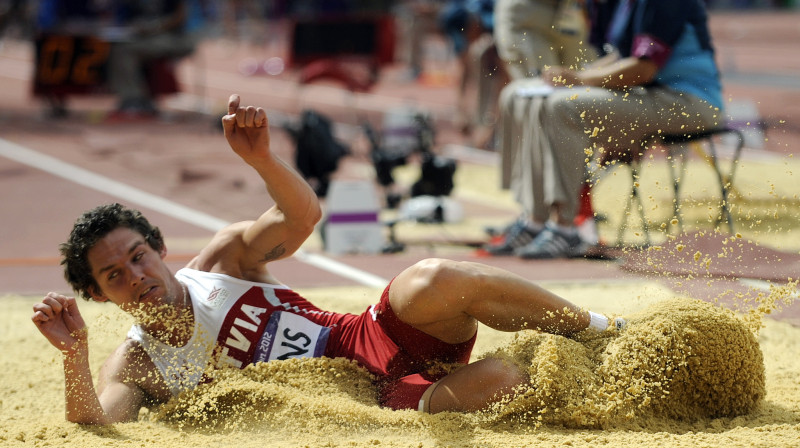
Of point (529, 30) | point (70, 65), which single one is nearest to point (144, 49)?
point (70, 65)

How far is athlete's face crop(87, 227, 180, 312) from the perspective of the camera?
9.16 ft

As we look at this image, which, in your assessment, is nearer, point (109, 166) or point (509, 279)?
point (509, 279)

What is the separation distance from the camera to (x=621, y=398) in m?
2.67

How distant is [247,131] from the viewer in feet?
9.42

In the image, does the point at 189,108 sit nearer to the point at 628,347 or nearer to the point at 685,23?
the point at 685,23

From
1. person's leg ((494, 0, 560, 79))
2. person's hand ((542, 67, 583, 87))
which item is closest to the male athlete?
person's hand ((542, 67, 583, 87))

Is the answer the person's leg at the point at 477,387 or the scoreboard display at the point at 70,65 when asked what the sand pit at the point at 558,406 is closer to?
the person's leg at the point at 477,387

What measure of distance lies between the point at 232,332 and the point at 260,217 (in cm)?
39

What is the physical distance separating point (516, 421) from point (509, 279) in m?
0.41

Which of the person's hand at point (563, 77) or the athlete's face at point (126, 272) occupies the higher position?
Answer: the person's hand at point (563, 77)

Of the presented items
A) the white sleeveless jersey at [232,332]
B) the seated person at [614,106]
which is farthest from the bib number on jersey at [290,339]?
the seated person at [614,106]

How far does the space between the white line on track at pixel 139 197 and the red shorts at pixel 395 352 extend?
171cm

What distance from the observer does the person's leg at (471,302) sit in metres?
2.69

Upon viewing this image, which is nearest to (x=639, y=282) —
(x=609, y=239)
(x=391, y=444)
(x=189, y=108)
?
(x=609, y=239)
